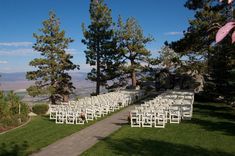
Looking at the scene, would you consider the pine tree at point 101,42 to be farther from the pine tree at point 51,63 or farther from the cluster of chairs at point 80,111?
the cluster of chairs at point 80,111

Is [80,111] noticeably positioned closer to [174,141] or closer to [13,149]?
[13,149]

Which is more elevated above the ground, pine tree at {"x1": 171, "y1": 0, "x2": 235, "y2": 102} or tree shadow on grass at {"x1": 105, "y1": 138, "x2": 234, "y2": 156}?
pine tree at {"x1": 171, "y1": 0, "x2": 235, "y2": 102}

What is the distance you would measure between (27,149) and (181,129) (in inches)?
291

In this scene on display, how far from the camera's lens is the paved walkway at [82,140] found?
461 inches

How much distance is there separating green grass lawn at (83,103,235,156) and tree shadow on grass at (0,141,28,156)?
96.4 inches

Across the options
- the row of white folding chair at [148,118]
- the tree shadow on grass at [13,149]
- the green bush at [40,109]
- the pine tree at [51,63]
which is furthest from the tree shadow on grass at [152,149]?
the pine tree at [51,63]

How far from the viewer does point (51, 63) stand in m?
35.0

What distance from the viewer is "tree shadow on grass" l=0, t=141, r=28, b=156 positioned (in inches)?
453

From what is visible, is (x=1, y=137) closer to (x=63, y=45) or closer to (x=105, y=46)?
(x=63, y=45)

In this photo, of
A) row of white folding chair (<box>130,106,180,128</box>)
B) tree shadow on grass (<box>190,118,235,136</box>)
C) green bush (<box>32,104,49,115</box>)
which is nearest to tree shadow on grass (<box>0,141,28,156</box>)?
row of white folding chair (<box>130,106,180,128</box>)

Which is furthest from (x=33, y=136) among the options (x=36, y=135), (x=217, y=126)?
(x=217, y=126)

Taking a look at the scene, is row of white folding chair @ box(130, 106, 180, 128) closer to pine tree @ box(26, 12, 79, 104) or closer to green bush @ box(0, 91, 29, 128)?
green bush @ box(0, 91, 29, 128)

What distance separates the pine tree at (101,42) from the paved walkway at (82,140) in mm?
22481

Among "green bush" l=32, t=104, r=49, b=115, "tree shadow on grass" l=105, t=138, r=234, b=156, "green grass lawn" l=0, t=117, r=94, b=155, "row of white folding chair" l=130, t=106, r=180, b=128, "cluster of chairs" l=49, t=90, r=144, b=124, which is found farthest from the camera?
"green bush" l=32, t=104, r=49, b=115
